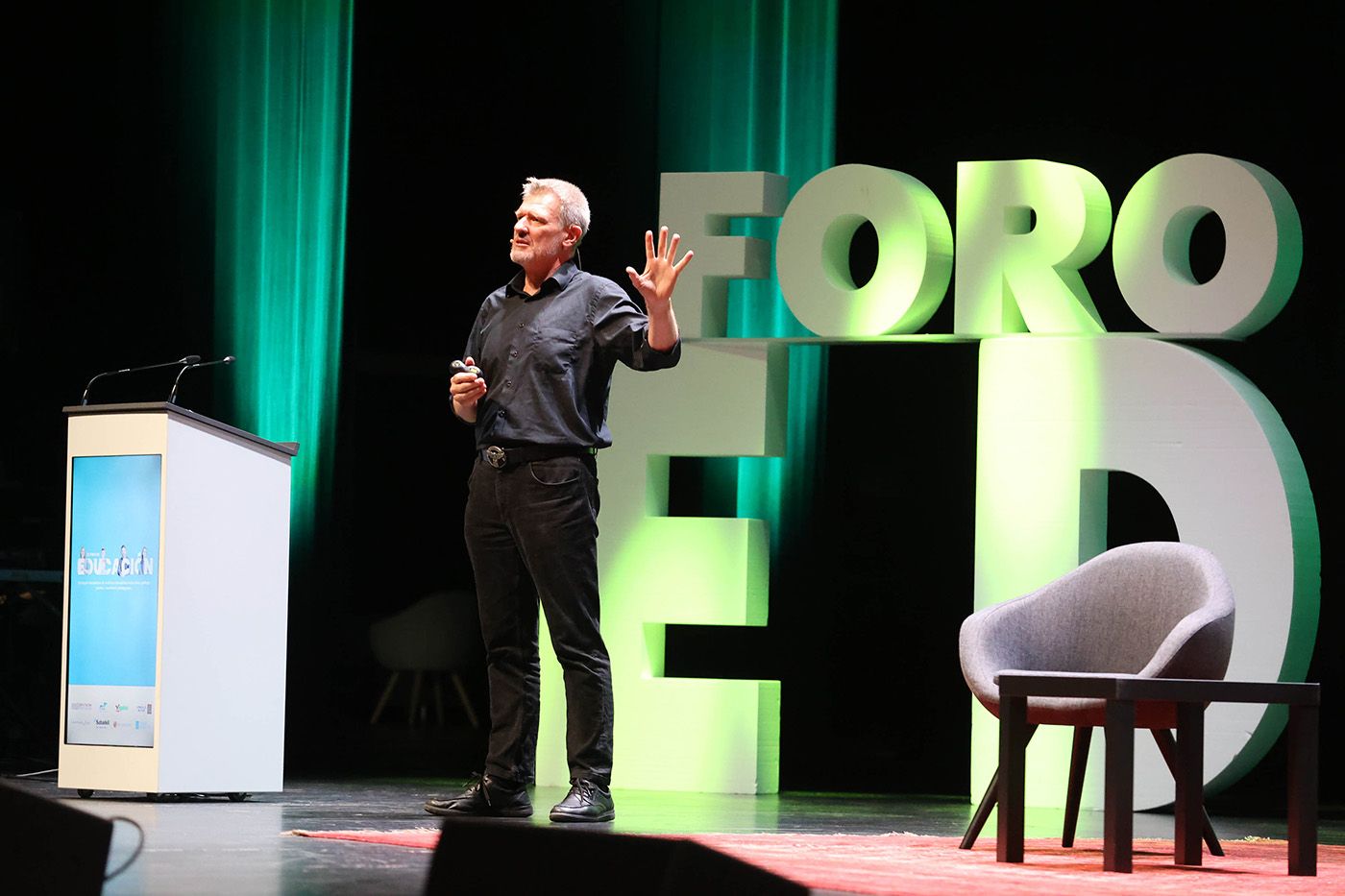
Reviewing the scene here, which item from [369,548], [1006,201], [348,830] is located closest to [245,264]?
[369,548]

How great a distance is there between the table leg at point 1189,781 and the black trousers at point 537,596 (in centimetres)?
124

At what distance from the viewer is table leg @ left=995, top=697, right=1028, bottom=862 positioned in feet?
12.5

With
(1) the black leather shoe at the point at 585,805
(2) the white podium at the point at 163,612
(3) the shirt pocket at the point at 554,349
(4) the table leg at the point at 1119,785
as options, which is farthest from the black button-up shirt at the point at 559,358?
(4) the table leg at the point at 1119,785

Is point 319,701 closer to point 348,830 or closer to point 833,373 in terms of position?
point 833,373

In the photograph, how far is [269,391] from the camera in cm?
677

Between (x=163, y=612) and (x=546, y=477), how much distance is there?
3.58 feet

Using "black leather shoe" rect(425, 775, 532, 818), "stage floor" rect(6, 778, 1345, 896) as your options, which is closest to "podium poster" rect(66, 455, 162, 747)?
"stage floor" rect(6, 778, 1345, 896)

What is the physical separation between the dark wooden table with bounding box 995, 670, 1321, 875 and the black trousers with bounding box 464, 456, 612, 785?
0.98 m

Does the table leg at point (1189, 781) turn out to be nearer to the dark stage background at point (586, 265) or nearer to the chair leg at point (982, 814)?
the chair leg at point (982, 814)

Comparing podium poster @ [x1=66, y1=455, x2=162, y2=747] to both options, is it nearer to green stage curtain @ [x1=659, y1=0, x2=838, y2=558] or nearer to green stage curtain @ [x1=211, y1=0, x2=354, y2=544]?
green stage curtain @ [x1=211, y1=0, x2=354, y2=544]

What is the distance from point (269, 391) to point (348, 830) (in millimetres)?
3023

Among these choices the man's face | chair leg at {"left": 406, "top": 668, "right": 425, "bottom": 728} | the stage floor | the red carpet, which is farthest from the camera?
chair leg at {"left": 406, "top": 668, "right": 425, "bottom": 728}

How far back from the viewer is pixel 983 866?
3.67 m

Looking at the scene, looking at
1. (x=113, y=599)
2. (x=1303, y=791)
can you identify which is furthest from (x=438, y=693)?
(x=1303, y=791)
